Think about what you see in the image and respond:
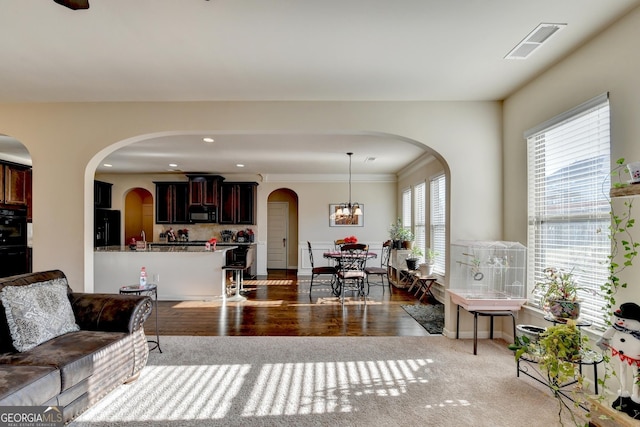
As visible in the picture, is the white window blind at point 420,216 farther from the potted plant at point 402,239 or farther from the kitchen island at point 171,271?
the kitchen island at point 171,271

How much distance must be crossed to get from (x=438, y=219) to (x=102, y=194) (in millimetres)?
7796

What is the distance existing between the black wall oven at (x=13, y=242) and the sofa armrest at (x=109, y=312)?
199 inches

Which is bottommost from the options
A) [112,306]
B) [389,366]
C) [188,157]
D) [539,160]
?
[389,366]

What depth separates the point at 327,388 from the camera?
102 inches

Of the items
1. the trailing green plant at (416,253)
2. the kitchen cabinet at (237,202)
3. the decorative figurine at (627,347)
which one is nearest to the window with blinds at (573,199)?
the decorative figurine at (627,347)

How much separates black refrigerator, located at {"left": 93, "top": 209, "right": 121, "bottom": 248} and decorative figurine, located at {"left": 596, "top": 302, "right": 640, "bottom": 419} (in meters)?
8.91

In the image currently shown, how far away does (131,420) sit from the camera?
7.06 ft

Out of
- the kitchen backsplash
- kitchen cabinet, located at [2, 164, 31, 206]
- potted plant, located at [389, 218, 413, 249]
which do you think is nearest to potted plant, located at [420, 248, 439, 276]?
potted plant, located at [389, 218, 413, 249]

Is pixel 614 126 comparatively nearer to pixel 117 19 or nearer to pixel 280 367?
pixel 280 367

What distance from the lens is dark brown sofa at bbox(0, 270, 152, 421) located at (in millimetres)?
1857

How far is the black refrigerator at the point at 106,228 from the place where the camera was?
25.4ft

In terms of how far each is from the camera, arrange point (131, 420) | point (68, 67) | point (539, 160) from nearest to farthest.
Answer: point (131, 420)
point (68, 67)
point (539, 160)

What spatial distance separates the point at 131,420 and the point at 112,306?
37.7 inches

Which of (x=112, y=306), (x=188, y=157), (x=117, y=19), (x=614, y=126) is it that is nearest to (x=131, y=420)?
(x=112, y=306)
